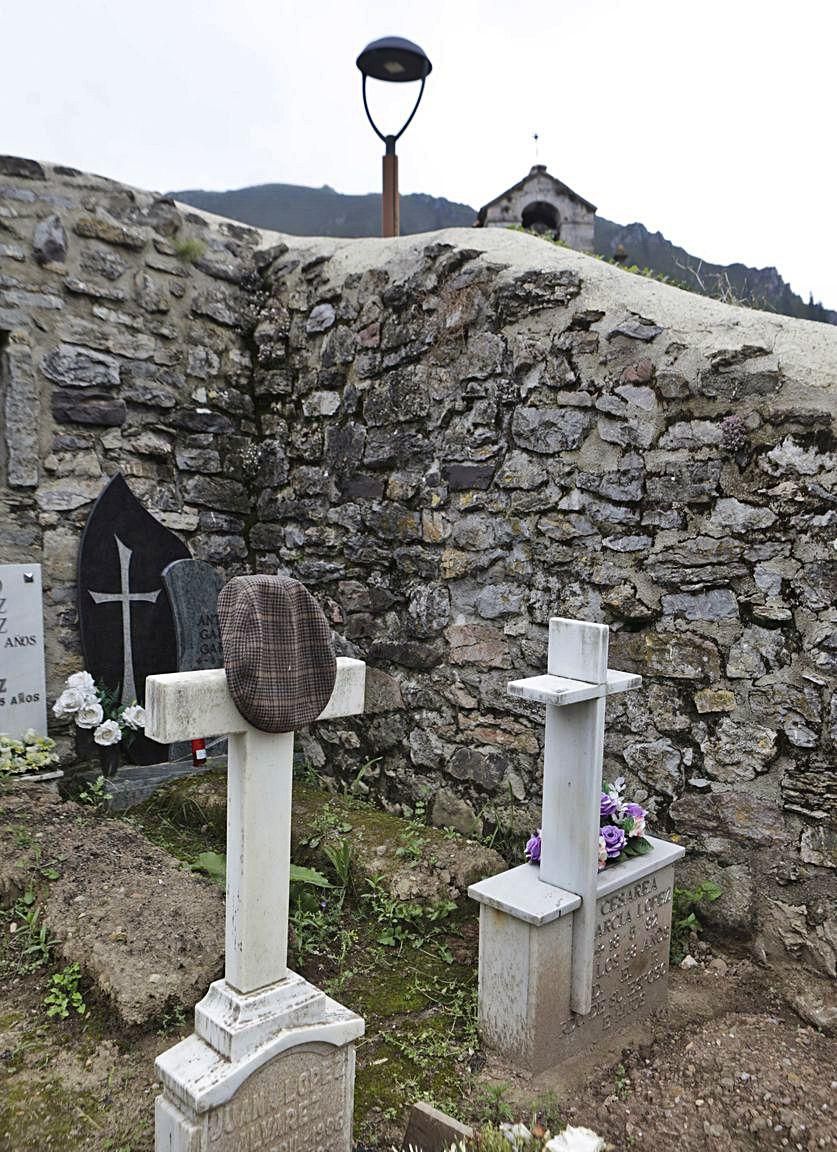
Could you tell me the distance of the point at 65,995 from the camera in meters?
2.47

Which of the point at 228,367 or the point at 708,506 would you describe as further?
the point at 228,367

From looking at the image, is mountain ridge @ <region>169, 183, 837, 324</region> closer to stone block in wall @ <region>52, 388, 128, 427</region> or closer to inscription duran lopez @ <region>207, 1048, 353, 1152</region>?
stone block in wall @ <region>52, 388, 128, 427</region>

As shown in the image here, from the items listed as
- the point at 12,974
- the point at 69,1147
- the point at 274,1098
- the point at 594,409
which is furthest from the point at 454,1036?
the point at 594,409

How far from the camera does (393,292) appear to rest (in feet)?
13.3

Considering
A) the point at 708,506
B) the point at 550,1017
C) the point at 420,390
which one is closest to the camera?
the point at 550,1017

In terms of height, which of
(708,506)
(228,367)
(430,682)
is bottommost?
(430,682)

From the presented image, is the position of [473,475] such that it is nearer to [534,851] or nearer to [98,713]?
[534,851]

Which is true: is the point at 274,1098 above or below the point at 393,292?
below

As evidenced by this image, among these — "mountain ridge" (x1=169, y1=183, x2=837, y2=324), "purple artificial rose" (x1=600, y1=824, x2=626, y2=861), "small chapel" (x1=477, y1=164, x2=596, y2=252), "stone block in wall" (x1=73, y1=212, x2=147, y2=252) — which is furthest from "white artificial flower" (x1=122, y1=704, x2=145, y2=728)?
"mountain ridge" (x1=169, y1=183, x2=837, y2=324)

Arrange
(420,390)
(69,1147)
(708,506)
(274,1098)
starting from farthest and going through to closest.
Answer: (420,390), (708,506), (69,1147), (274,1098)

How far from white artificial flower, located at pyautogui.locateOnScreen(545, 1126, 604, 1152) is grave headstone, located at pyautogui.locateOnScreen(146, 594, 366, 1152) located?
0.52 meters

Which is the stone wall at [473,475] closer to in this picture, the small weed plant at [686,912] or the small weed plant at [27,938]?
the small weed plant at [686,912]

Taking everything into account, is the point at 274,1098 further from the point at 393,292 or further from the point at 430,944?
the point at 393,292

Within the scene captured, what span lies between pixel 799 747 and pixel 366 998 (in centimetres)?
171
